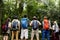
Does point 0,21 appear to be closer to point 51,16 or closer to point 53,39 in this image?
point 51,16

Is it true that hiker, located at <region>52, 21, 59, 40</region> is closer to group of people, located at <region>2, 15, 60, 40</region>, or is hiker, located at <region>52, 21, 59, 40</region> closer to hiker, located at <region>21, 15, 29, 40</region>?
group of people, located at <region>2, 15, 60, 40</region>

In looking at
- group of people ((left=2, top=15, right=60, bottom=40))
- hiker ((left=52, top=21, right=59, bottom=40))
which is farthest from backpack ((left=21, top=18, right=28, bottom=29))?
hiker ((left=52, top=21, right=59, bottom=40))

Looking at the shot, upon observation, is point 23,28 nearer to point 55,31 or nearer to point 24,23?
point 24,23

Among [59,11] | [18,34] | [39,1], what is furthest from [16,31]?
[39,1]

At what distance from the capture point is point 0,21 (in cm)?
1953

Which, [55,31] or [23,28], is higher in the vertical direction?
[23,28]

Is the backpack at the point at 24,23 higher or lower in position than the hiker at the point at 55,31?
higher

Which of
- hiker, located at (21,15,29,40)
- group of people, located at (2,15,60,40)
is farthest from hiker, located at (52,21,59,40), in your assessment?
hiker, located at (21,15,29,40)

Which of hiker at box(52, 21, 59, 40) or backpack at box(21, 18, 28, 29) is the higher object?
backpack at box(21, 18, 28, 29)

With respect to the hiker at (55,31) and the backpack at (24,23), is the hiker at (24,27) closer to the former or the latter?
the backpack at (24,23)

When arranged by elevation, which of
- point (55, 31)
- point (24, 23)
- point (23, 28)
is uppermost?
point (24, 23)

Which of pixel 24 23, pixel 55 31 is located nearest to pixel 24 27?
pixel 24 23

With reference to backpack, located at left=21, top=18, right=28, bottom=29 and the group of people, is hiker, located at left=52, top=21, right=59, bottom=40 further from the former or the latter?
backpack, located at left=21, top=18, right=28, bottom=29

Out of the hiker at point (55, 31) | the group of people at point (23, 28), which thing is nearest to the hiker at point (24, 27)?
the group of people at point (23, 28)
